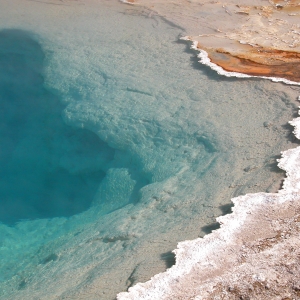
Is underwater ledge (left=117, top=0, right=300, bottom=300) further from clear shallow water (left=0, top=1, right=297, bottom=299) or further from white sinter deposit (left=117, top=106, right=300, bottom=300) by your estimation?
clear shallow water (left=0, top=1, right=297, bottom=299)

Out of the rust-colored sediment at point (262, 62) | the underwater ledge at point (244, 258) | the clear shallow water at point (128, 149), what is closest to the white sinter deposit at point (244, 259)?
the underwater ledge at point (244, 258)

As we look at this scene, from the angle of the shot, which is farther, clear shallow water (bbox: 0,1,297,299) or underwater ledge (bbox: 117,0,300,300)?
clear shallow water (bbox: 0,1,297,299)

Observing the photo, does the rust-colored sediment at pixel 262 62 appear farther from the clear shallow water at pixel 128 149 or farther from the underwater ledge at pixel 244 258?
the underwater ledge at pixel 244 258

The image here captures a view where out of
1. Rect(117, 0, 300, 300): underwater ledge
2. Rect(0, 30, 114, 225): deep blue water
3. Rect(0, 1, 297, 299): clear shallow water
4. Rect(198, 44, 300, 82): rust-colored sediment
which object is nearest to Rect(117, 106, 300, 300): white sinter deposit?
Rect(117, 0, 300, 300): underwater ledge

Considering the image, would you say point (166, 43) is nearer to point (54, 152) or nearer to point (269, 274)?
point (54, 152)

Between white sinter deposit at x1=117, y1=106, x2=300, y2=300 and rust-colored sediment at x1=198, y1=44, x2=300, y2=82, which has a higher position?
rust-colored sediment at x1=198, y1=44, x2=300, y2=82

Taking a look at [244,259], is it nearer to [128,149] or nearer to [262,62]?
[128,149]
